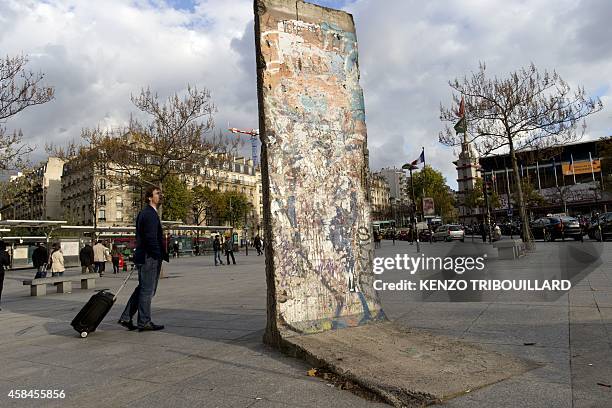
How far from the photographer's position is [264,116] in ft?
16.1

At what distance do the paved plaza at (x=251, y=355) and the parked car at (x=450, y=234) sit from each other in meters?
33.6

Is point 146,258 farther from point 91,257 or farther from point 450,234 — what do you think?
point 450,234

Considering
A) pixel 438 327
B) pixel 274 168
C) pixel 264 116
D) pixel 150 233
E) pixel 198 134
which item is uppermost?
pixel 198 134

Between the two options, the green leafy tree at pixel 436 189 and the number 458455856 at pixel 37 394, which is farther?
the green leafy tree at pixel 436 189

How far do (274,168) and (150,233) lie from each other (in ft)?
7.13

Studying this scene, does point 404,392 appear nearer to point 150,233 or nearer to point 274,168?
point 274,168

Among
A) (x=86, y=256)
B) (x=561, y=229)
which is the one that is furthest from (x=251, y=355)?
(x=561, y=229)

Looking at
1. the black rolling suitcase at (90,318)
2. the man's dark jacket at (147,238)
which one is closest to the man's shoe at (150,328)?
the black rolling suitcase at (90,318)

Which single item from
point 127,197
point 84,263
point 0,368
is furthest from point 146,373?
point 127,197

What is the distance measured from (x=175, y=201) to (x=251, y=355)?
55.4 metres

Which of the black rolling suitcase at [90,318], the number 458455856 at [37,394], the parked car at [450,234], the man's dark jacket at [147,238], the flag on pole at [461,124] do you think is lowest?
the parked car at [450,234]

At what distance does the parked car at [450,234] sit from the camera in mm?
40516

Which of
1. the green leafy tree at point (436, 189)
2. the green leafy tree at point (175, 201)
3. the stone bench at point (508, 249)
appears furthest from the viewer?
the green leafy tree at point (436, 189)

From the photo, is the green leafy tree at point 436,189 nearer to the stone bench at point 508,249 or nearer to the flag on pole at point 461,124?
the flag on pole at point 461,124
